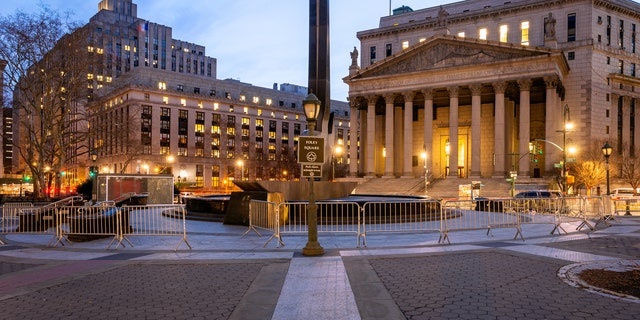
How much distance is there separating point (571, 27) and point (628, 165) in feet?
70.6

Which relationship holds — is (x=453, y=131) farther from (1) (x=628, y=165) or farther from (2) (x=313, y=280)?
(2) (x=313, y=280)

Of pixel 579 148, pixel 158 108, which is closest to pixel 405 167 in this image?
pixel 579 148

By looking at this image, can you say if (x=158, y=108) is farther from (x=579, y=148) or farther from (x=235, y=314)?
(x=235, y=314)

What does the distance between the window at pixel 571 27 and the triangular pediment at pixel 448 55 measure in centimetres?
1826

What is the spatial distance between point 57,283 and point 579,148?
64577 millimetres

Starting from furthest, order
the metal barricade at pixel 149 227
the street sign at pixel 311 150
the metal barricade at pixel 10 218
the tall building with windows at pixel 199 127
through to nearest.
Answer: the tall building with windows at pixel 199 127, the metal barricade at pixel 10 218, the metal barricade at pixel 149 227, the street sign at pixel 311 150

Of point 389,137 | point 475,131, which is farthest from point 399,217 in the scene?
point 389,137

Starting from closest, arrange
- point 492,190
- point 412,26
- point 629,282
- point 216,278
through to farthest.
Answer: point 629,282
point 216,278
point 492,190
point 412,26

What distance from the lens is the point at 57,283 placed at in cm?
815

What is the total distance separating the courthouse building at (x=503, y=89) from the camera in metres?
50.8

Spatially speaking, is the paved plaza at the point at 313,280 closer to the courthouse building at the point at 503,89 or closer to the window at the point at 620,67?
the courthouse building at the point at 503,89

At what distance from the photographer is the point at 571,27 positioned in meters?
61.7

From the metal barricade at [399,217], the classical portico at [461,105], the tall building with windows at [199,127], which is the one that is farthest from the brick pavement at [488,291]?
the tall building with windows at [199,127]

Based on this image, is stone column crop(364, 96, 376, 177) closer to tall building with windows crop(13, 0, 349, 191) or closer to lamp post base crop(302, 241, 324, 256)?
tall building with windows crop(13, 0, 349, 191)
